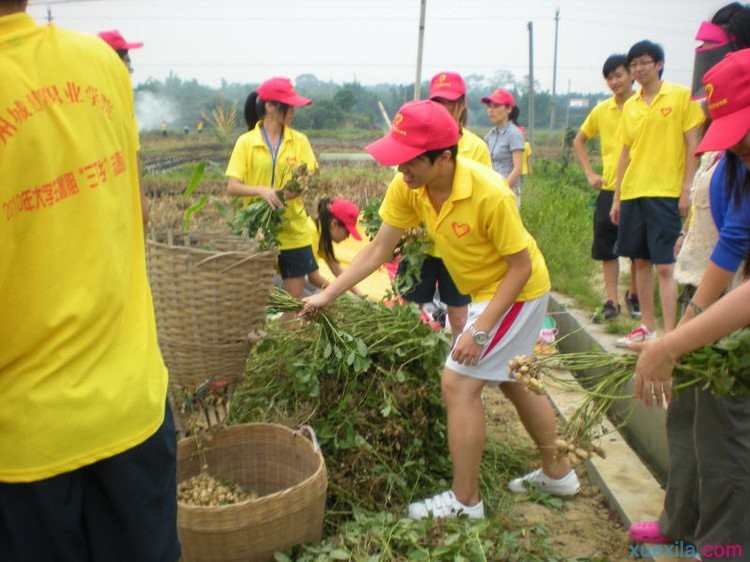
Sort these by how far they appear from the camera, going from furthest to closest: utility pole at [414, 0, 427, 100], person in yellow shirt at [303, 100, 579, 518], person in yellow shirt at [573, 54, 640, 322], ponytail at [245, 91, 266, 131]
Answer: utility pole at [414, 0, 427, 100], person in yellow shirt at [573, 54, 640, 322], ponytail at [245, 91, 266, 131], person in yellow shirt at [303, 100, 579, 518]

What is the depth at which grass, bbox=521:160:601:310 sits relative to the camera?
641 centimetres

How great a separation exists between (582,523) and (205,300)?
73.2 inches

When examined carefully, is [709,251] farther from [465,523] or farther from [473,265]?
[465,523]

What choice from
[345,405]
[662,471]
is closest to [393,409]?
[345,405]

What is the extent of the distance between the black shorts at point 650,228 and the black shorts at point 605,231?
25.8 inches

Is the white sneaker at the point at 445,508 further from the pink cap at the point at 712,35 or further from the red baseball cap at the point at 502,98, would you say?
the red baseball cap at the point at 502,98

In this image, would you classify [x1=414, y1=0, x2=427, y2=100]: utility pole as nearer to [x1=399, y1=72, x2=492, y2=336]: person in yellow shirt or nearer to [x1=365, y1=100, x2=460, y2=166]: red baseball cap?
[x1=399, y1=72, x2=492, y2=336]: person in yellow shirt

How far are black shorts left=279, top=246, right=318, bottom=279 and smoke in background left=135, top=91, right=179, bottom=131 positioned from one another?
65.0 ft

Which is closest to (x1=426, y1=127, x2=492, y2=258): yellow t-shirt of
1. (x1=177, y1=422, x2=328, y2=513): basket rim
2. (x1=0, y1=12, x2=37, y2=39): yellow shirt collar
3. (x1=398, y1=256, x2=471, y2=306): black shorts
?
(x1=398, y1=256, x2=471, y2=306): black shorts

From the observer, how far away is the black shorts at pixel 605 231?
18.0ft

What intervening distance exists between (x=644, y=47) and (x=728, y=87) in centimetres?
292

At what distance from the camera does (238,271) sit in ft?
8.02

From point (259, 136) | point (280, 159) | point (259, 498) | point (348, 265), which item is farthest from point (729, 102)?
point (259, 136)

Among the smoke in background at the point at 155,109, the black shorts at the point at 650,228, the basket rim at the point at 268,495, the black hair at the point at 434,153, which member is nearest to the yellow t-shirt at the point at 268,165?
the basket rim at the point at 268,495
